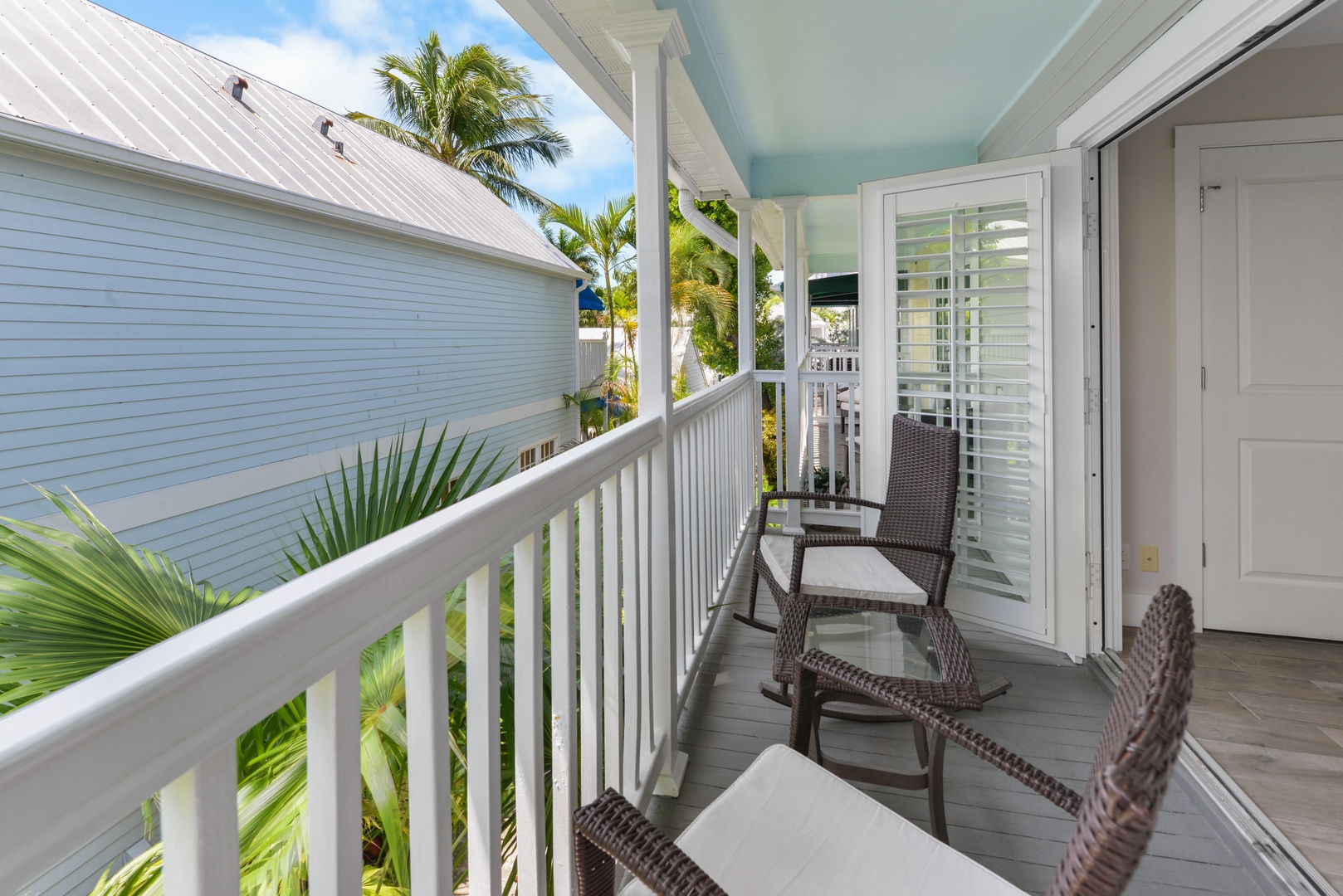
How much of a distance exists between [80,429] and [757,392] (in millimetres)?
4188

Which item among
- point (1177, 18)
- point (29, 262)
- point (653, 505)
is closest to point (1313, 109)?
point (1177, 18)

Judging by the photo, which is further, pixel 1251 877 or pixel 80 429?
pixel 80 429

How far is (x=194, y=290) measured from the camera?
A: 520 cm

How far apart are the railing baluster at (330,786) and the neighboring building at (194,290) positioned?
3105mm

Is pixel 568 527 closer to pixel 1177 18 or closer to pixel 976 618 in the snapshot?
pixel 1177 18

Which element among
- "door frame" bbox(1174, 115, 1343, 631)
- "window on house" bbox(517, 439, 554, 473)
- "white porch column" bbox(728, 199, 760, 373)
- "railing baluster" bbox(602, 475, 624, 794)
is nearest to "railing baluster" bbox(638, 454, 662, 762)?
"railing baluster" bbox(602, 475, 624, 794)

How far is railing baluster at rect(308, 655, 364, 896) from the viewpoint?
63 centimetres

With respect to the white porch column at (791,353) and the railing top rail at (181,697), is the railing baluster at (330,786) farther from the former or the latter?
the white porch column at (791,353)

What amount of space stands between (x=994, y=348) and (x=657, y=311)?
1675mm

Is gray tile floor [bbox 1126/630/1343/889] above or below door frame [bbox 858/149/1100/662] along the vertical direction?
below

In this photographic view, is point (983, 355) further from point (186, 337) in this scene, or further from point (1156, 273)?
point (186, 337)

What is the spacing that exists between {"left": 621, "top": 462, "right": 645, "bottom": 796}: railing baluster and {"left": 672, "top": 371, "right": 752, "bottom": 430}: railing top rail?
416mm

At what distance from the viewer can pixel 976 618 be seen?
3086 millimetres

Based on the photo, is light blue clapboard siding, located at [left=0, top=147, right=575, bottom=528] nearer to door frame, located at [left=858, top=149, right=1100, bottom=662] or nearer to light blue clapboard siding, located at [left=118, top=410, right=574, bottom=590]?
light blue clapboard siding, located at [left=118, top=410, right=574, bottom=590]
